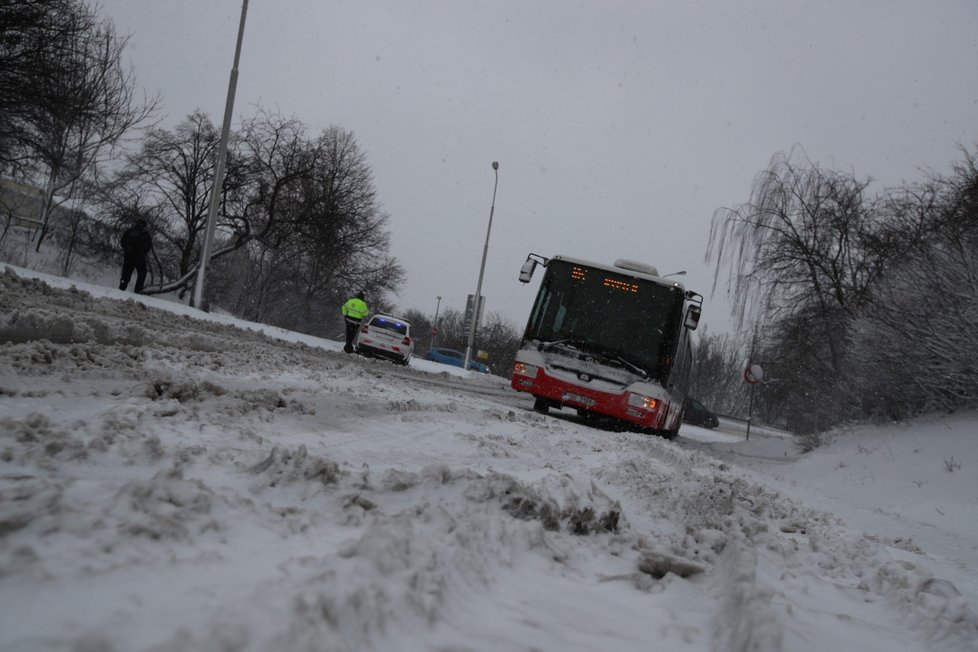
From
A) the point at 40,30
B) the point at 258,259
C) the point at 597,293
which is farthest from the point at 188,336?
the point at 258,259

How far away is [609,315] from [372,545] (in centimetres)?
980

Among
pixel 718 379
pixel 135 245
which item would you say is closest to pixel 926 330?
pixel 135 245

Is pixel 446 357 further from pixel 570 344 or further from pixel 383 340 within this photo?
pixel 570 344

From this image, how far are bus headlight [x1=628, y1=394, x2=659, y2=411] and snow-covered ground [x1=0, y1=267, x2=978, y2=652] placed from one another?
562 centimetres

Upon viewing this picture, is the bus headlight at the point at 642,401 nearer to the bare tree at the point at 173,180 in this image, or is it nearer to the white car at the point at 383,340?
the white car at the point at 383,340

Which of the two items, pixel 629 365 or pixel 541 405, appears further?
pixel 541 405

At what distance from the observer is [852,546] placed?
3.58 metres

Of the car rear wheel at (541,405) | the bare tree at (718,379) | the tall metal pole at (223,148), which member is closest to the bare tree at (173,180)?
the tall metal pole at (223,148)

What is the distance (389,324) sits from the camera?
2091 centimetres

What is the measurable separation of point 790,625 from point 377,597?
1319 millimetres

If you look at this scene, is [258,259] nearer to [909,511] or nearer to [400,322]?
[400,322]

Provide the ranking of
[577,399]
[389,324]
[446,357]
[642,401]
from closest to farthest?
[642,401], [577,399], [389,324], [446,357]

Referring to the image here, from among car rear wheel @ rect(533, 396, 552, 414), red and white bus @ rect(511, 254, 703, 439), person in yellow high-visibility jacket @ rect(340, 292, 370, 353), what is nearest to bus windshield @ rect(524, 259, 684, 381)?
red and white bus @ rect(511, 254, 703, 439)

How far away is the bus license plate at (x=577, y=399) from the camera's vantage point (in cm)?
1073
